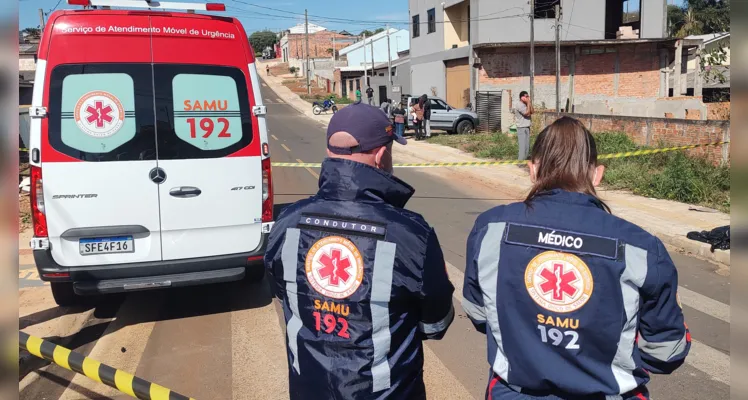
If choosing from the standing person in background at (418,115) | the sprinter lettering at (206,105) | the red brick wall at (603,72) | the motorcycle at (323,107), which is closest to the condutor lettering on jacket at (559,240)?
the sprinter lettering at (206,105)

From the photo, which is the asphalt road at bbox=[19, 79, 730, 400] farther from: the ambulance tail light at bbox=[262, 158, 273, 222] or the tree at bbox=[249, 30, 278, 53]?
the tree at bbox=[249, 30, 278, 53]

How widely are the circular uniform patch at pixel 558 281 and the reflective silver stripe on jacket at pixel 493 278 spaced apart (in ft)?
0.40

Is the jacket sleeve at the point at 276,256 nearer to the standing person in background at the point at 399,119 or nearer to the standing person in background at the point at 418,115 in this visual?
the standing person in background at the point at 399,119

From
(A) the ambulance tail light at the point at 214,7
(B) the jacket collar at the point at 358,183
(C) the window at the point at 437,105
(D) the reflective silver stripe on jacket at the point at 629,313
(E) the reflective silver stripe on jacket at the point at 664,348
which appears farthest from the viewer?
(C) the window at the point at 437,105

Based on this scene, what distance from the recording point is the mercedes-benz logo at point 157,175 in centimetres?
507

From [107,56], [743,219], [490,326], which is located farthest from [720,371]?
[107,56]

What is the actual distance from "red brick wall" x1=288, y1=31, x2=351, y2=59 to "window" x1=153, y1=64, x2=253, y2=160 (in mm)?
86535

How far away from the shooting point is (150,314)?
579 centimetres

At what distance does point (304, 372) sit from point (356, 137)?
908 mm

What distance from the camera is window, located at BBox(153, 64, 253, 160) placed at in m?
5.10

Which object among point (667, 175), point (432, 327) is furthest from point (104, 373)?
point (667, 175)

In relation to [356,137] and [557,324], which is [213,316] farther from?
[557,324]

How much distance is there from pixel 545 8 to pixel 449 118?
10402mm

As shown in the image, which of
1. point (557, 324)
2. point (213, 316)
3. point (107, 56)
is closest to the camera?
point (557, 324)
